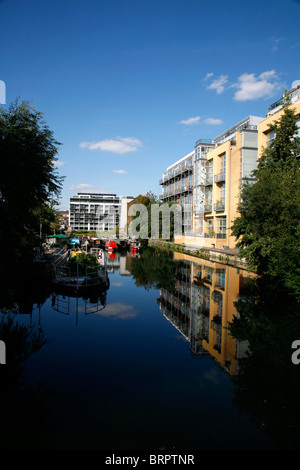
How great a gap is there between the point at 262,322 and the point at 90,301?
7.78 metres

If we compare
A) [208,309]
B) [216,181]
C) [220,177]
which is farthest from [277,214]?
[216,181]

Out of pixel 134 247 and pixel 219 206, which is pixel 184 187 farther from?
pixel 219 206

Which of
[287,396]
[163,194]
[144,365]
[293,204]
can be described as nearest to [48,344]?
[144,365]

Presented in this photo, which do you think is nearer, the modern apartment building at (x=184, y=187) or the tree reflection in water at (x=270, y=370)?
the tree reflection in water at (x=270, y=370)

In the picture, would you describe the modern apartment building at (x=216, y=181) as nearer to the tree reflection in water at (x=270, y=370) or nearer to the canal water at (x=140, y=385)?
the tree reflection in water at (x=270, y=370)

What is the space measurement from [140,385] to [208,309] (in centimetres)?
709

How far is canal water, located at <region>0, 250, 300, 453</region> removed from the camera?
4.89m

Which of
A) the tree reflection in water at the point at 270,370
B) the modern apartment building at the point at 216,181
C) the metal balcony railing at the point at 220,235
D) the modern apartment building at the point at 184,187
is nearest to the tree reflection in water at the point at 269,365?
the tree reflection in water at the point at 270,370

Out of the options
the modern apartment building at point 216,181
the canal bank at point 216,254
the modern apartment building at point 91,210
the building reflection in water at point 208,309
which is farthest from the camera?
the modern apartment building at point 91,210

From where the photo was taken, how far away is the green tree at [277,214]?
14.4 meters

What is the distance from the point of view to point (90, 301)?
14.3 meters

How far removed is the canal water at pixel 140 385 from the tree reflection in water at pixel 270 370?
0.03 m

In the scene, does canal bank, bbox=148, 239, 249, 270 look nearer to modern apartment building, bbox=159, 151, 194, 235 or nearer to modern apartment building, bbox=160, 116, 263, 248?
modern apartment building, bbox=160, 116, 263, 248
